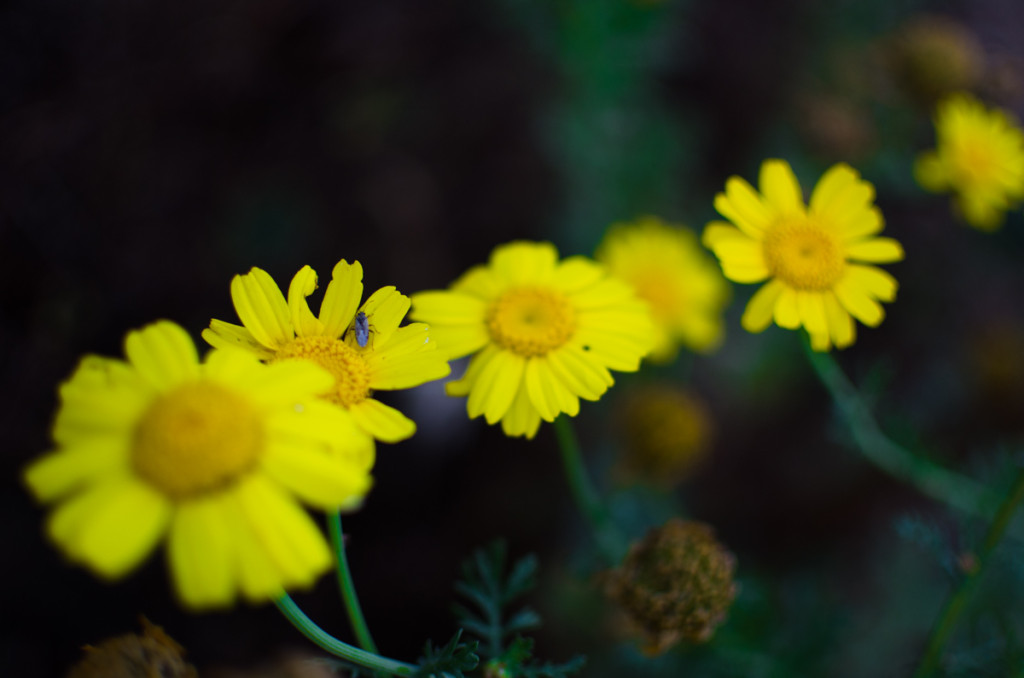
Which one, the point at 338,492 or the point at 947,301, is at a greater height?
the point at 947,301

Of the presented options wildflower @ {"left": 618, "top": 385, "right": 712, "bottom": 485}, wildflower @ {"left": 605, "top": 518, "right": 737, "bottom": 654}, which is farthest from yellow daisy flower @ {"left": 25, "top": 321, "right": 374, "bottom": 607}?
wildflower @ {"left": 618, "top": 385, "right": 712, "bottom": 485}

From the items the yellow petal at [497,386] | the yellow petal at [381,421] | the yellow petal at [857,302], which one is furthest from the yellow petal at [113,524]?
the yellow petal at [857,302]

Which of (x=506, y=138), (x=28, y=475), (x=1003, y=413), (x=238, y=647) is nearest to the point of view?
Result: (x=28, y=475)

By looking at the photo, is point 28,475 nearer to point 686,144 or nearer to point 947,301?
point 686,144

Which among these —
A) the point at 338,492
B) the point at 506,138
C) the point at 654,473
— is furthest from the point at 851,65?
the point at 338,492

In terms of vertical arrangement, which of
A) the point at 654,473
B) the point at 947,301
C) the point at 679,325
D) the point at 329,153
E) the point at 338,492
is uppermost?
the point at 329,153

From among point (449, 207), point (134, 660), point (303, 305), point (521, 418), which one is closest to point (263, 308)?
point (303, 305)

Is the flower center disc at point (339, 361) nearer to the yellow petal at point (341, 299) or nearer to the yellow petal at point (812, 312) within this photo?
the yellow petal at point (341, 299)

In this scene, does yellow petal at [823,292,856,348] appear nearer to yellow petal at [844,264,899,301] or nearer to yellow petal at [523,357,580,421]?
yellow petal at [844,264,899,301]
